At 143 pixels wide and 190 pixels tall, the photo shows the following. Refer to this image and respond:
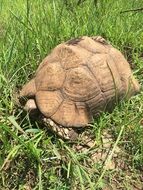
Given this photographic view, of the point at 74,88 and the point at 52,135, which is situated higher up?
the point at 74,88

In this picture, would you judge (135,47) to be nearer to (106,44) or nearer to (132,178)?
(106,44)

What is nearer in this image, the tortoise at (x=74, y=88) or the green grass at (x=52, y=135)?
the green grass at (x=52, y=135)

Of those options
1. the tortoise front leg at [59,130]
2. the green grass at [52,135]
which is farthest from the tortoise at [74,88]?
the green grass at [52,135]

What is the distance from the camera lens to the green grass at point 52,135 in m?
2.94

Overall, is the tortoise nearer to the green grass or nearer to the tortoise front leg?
the tortoise front leg

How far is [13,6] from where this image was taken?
520cm

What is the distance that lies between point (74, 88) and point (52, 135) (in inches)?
15.1

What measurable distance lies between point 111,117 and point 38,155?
760 millimetres

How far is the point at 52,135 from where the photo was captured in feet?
10.4

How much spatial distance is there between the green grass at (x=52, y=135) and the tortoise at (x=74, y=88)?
103mm

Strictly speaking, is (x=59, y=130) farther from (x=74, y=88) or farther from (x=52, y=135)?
(x=74, y=88)

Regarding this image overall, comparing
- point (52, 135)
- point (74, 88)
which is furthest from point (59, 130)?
point (74, 88)

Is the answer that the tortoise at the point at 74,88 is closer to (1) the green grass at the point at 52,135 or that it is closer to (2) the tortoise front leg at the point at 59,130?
(2) the tortoise front leg at the point at 59,130

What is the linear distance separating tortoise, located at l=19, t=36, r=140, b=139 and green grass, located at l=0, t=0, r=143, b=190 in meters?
0.10
